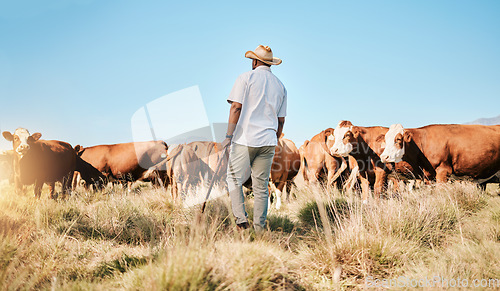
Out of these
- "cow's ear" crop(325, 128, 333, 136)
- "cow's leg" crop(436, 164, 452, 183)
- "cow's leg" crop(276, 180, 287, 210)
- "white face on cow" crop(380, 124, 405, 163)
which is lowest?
"cow's leg" crop(276, 180, 287, 210)

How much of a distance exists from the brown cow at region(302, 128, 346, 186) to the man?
17.8 ft

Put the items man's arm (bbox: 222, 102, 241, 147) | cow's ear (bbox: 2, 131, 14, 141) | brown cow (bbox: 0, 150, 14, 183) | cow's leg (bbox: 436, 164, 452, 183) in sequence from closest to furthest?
1. man's arm (bbox: 222, 102, 241, 147)
2. cow's leg (bbox: 436, 164, 452, 183)
3. cow's ear (bbox: 2, 131, 14, 141)
4. brown cow (bbox: 0, 150, 14, 183)

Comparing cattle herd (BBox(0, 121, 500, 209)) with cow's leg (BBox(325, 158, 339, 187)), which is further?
cow's leg (BBox(325, 158, 339, 187))

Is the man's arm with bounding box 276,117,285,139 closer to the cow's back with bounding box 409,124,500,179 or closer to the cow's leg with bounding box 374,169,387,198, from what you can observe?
the cow's leg with bounding box 374,169,387,198

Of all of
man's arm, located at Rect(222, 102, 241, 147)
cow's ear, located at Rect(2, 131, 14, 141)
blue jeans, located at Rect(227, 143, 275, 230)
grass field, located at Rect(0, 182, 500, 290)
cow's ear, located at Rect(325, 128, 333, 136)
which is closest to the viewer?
grass field, located at Rect(0, 182, 500, 290)

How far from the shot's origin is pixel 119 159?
12.6 metres

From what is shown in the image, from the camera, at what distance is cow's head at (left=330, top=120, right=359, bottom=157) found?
26.5 ft

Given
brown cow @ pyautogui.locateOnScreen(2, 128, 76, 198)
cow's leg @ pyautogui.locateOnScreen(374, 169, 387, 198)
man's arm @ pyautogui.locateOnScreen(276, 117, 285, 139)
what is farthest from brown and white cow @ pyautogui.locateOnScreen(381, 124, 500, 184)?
brown cow @ pyautogui.locateOnScreen(2, 128, 76, 198)

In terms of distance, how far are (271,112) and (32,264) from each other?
10.5 feet

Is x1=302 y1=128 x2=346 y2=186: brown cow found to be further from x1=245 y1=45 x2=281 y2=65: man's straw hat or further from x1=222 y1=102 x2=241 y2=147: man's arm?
x1=222 y1=102 x2=241 y2=147: man's arm

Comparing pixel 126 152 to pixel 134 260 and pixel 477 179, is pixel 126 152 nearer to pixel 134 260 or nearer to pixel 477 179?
pixel 134 260

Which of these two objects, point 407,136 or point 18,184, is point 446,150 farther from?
point 18,184

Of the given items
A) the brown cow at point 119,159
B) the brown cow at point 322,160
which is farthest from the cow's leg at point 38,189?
the brown cow at point 322,160

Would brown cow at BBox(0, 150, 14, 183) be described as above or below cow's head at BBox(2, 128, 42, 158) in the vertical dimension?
below
